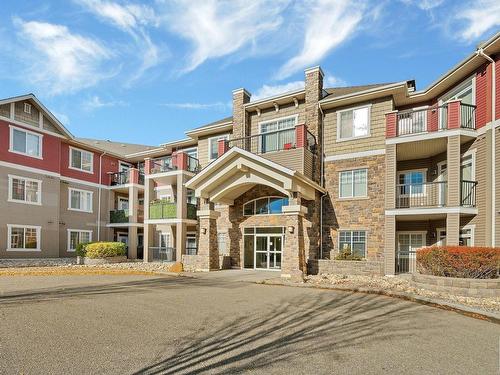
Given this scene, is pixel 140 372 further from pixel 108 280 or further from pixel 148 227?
pixel 148 227

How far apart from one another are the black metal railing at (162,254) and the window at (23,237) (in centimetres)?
753

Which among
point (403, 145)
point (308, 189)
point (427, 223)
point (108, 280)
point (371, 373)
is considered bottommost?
point (108, 280)

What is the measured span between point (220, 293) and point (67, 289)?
5294 millimetres

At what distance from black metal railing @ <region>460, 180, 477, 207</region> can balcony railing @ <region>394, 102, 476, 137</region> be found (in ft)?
7.96

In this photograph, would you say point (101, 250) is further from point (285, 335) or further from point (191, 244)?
point (285, 335)

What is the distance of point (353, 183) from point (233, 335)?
506 inches

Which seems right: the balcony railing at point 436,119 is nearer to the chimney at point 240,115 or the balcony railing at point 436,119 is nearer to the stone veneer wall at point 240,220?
the stone veneer wall at point 240,220

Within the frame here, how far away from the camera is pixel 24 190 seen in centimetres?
2289

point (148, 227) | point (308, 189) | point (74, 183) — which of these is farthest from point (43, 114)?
point (308, 189)

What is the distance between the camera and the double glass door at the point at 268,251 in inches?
734

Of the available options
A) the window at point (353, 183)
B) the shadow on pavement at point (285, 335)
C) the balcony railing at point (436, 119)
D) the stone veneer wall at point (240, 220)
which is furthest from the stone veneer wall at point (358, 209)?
the shadow on pavement at point (285, 335)

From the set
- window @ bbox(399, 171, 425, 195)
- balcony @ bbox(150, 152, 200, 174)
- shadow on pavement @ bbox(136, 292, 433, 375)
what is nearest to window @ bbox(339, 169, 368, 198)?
window @ bbox(399, 171, 425, 195)

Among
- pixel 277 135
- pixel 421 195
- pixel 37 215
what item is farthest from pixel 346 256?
pixel 37 215

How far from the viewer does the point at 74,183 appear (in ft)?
87.1
